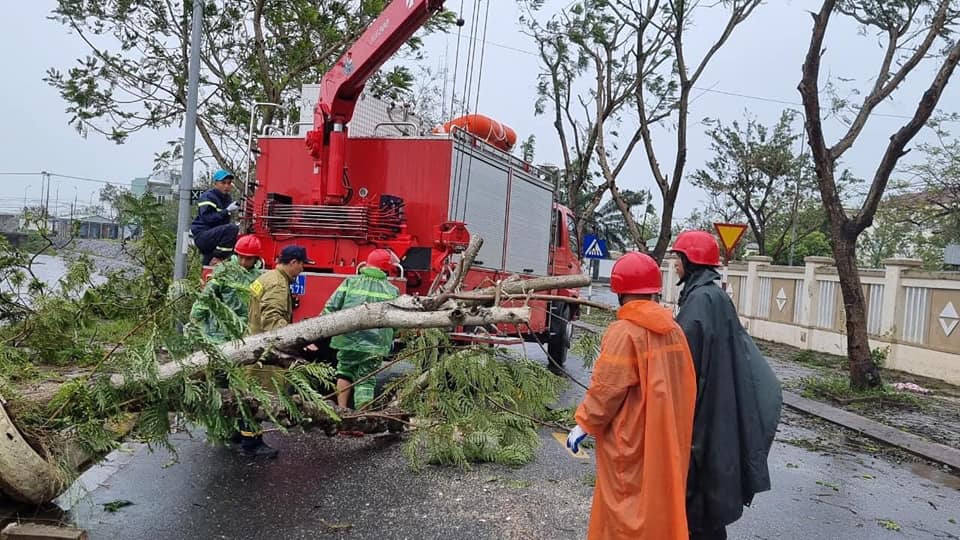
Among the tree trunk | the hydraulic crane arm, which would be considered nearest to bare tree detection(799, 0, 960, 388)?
the tree trunk

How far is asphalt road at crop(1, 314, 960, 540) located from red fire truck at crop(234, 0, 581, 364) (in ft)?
5.88

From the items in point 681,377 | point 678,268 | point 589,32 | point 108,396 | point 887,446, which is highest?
point 589,32

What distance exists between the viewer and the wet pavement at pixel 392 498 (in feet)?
14.2

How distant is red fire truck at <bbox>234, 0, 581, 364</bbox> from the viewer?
7.75 metres

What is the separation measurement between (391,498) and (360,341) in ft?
4.98

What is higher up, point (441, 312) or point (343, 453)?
point (441, 312)

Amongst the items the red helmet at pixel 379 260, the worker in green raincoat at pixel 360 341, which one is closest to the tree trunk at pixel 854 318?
the red helmet at pixel 379 260

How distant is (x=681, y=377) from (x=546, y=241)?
816cm

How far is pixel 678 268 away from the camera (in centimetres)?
380

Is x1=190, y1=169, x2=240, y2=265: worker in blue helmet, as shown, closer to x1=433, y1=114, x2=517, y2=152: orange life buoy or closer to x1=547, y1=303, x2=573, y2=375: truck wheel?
x1=433, y1=114, x2=517, y2=152: orange life buoy

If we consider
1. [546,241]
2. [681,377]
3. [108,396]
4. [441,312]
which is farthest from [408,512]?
[546,241]

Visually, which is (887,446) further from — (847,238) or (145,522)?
(145,522)

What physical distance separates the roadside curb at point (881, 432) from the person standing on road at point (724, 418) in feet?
16.8

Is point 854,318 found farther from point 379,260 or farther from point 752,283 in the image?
point 752,283
